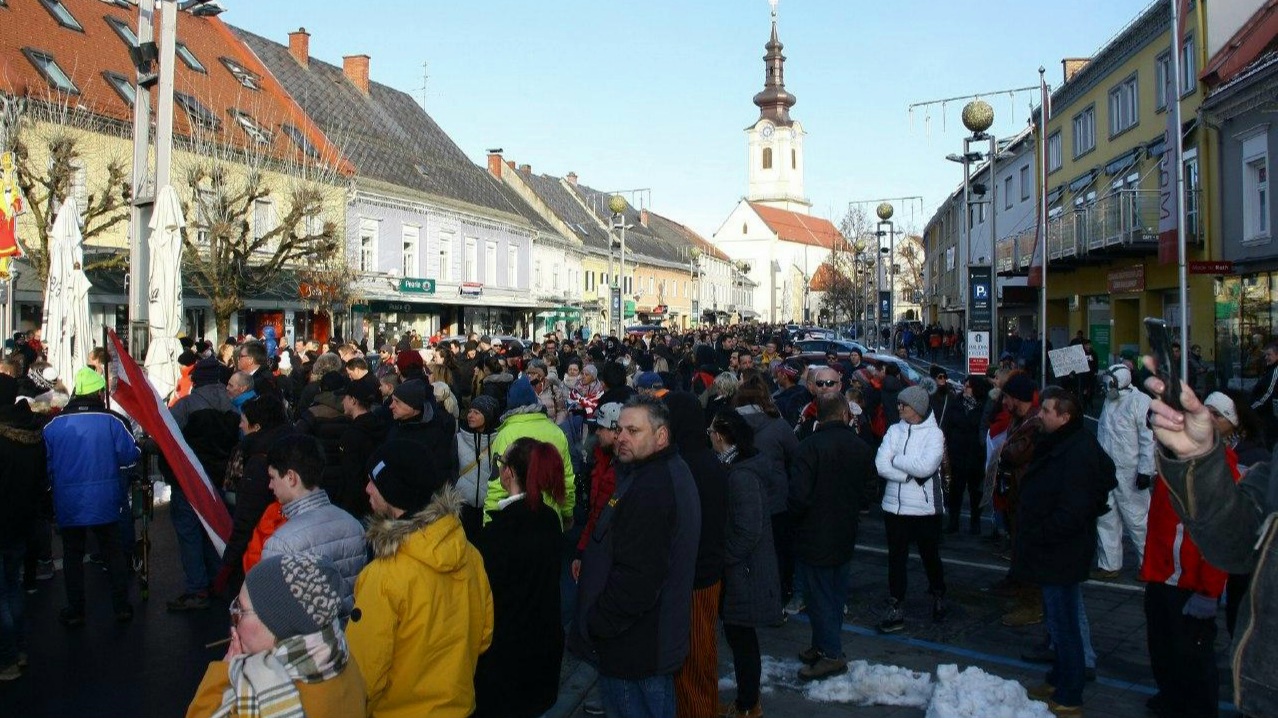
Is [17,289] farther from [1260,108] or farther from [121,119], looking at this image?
[1260,108]

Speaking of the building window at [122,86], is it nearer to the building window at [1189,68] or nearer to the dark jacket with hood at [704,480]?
the building window at [1189,68]

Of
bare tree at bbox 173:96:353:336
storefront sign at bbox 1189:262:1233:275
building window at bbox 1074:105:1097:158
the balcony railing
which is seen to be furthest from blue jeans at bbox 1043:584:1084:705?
building window at bbox 1074:105:1097:158

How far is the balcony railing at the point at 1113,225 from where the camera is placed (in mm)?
23075

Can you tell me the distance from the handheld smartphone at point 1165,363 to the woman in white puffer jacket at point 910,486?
3567 mm

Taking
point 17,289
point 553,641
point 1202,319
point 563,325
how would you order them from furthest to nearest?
point 563,325 < point 17,289 < point 1202,319 < point 553,641

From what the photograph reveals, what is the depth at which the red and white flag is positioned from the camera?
18.9ft

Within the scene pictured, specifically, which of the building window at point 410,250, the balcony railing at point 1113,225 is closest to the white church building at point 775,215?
the building window at point 410,250

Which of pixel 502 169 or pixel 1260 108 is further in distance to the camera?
pixel 502 169

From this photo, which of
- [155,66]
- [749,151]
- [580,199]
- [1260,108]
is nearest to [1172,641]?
[155,66]

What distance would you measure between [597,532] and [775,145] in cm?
13444

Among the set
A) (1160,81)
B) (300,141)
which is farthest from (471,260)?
(1160,81)

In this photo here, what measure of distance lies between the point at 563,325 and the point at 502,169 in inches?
366

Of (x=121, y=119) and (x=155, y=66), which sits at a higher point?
(x=121, y=119)

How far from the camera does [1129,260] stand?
26609 mm
